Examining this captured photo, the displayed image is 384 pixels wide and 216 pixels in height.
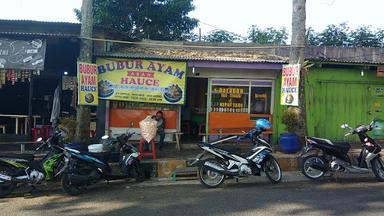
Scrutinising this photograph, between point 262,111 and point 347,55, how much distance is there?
401cm

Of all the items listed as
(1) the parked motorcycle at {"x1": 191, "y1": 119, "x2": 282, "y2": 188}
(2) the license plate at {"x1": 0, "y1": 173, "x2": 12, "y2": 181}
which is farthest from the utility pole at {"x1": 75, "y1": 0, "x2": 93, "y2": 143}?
(1) the parked motorcycle at {"x1": 191, "y1": 119, "x2": 282, "y2": 188}

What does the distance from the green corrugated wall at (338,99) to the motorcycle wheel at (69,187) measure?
737cm

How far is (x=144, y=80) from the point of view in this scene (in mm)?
12641

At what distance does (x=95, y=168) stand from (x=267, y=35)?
23.7 m

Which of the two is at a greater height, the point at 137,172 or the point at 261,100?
the point at 261,100

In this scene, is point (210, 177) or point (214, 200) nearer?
point (214, 200)

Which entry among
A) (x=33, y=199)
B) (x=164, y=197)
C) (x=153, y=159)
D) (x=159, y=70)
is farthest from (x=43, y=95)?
(x=164, y=197)

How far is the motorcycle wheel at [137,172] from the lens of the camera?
31.9 ft

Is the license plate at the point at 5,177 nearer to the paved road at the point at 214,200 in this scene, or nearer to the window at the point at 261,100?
the paved road at the point at 214,200

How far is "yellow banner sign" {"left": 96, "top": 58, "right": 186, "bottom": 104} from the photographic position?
12.6m

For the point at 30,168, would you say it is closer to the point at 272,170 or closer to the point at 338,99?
the point at 272,170

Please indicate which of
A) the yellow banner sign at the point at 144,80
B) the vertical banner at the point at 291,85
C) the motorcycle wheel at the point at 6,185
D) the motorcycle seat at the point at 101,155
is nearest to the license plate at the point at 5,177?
the motorcycle wheel at the point at 6,185

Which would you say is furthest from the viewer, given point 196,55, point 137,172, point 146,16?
point 146,16

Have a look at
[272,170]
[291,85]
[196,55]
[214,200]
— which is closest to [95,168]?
[214,200]
